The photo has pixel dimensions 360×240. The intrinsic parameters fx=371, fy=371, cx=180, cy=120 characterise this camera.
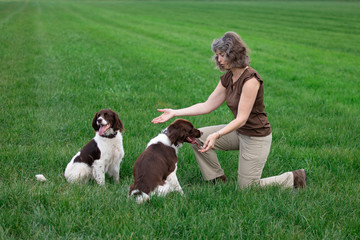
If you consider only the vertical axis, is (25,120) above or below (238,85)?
below

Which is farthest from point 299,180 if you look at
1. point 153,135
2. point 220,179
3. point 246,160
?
point 153,135

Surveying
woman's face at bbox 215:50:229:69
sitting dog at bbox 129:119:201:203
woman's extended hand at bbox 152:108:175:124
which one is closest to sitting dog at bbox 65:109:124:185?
woman's extended hand at bbox 152:108:175:124

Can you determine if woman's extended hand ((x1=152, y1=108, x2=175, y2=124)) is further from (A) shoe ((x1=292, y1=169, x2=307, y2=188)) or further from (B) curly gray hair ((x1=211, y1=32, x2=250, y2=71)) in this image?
(A) shoe ((x1=292, y1=169, x2=307, y2=188))

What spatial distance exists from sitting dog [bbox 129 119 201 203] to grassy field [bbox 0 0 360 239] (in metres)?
0.18

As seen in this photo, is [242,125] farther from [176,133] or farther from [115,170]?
[115,170]

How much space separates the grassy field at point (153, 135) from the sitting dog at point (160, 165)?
0.60ft

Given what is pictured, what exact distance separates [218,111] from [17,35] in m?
16.0

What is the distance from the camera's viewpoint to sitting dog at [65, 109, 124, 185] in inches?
192

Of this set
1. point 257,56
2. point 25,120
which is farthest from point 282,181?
point 257,56

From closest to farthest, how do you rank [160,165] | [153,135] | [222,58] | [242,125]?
[160,165] < [242,125] < [222,58] < [153,135]

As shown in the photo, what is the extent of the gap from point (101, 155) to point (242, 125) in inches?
74.9

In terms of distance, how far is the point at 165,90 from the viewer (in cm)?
984

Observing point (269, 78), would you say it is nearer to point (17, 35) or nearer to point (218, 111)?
point (218, 111)

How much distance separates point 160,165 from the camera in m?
4.26
